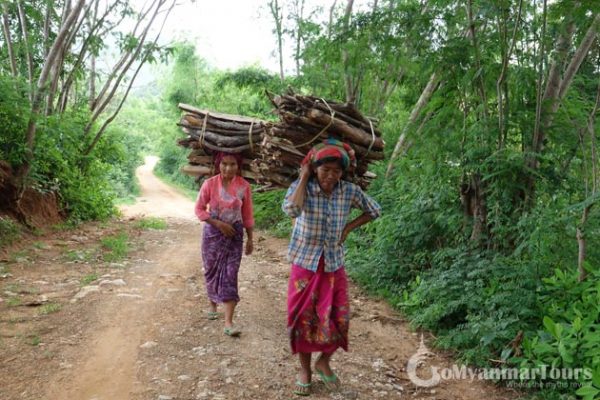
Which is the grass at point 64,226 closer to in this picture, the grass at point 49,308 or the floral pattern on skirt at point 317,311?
the grass at point 49,308

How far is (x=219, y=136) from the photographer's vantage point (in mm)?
4492

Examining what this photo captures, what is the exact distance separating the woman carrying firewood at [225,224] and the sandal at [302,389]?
1146mm

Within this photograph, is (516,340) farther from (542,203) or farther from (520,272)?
(542,203)

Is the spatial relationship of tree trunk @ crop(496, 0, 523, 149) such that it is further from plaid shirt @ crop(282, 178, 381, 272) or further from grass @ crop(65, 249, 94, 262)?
grass @ crop(65, 249, 94, 262)

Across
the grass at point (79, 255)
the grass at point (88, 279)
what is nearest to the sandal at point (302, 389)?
the grass at point (88, 279)

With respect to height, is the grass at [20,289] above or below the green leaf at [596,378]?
below

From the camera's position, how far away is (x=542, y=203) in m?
4.70

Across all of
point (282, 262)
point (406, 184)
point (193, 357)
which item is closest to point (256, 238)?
point (282, 262)

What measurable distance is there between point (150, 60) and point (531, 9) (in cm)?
851

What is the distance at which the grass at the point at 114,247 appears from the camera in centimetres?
718

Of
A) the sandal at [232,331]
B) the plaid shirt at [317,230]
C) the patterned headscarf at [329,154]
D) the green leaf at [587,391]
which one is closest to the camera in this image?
the green leaf at [587,391]

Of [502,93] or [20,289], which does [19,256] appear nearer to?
[20,289]

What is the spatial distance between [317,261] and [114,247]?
5.68m

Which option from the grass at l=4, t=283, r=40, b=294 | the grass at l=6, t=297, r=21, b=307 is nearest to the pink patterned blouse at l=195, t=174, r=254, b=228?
the grass at l=6, t=297, r=21, b=307
